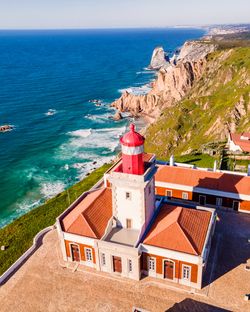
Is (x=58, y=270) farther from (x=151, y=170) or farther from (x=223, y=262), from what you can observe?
(x=223, y=262)

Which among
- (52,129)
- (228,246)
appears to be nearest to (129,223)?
(228,246)

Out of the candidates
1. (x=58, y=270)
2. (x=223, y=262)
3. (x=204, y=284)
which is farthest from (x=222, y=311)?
(x=58, y=270)

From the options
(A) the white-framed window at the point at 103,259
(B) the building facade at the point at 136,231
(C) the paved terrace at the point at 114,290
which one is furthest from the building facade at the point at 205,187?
(A) the white-framed window at the point at 103,259

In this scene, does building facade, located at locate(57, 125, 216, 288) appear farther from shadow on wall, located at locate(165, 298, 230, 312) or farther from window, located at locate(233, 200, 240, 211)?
window, located at locate(233, 200, 240, 211)

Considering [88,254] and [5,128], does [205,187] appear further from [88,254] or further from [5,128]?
[5,128]

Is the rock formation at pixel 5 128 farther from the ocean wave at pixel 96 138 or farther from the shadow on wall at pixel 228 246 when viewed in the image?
the shadow on wall at pixel 228 246
